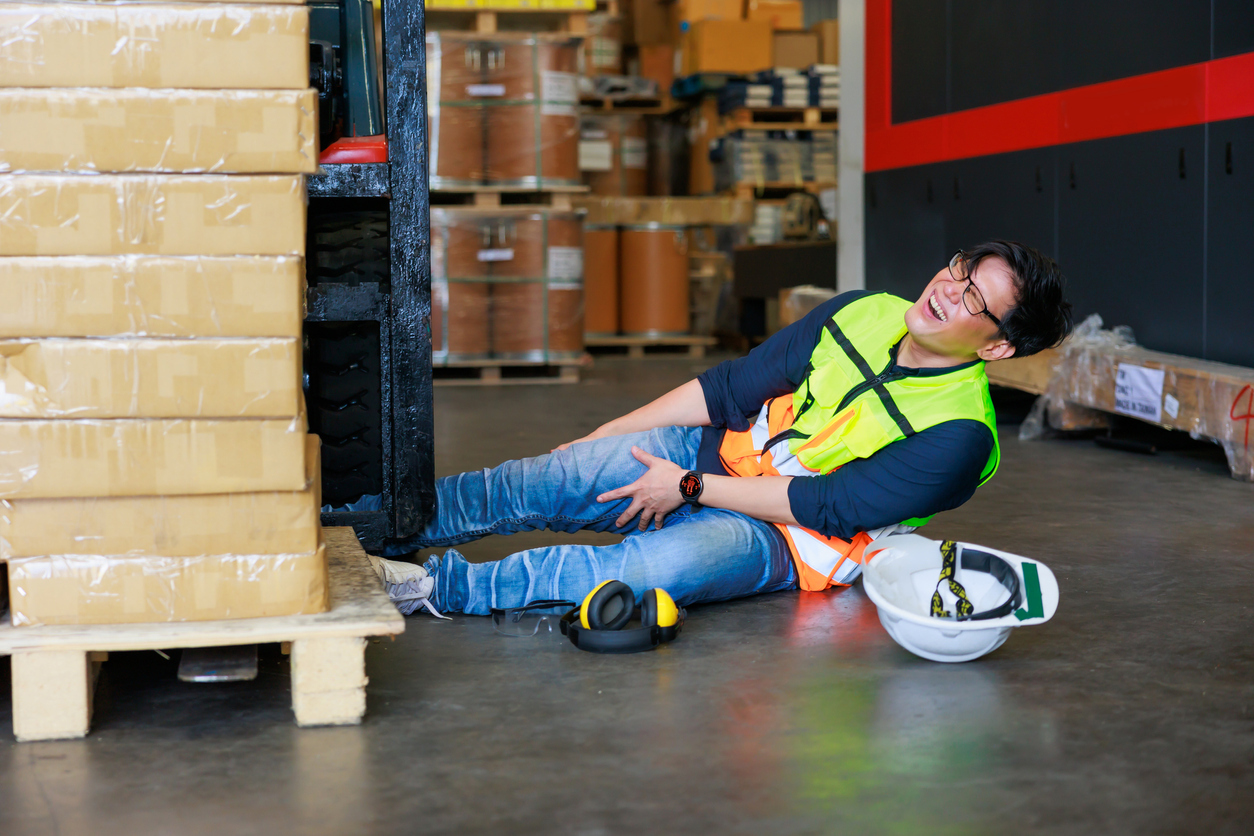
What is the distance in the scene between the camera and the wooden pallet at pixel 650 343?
373 inches

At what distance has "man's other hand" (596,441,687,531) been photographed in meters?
2.80

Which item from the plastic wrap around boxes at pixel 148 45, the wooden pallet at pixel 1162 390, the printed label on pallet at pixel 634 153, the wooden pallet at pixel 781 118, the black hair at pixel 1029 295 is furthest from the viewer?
the printed label on pallet at pixel 634 153

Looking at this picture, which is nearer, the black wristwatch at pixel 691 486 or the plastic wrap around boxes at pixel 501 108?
the black wristwatch at pixel 691 486

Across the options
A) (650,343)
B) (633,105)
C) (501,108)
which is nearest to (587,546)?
(501,108)

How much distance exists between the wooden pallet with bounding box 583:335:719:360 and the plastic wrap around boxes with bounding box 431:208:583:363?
4.75ft

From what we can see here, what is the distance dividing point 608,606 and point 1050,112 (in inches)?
173

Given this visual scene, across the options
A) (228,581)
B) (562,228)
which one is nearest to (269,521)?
(228,581)

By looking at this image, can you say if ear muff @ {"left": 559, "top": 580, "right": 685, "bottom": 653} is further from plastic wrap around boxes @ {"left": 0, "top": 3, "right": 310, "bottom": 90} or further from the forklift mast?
plastic wrap around boxes @ {"left": 0, "top": 3, "right": 310, "bottom": 90}

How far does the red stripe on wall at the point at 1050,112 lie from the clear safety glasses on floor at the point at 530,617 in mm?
3455

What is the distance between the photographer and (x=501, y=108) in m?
7.53

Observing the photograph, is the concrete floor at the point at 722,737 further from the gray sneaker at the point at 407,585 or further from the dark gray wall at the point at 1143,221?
the dark gray wall at the point at 1143,221

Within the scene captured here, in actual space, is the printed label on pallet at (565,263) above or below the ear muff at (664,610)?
above

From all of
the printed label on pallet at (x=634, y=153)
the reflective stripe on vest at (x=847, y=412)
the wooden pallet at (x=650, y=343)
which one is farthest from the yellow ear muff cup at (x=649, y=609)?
the printed label on pallet at (x=634, y=153)

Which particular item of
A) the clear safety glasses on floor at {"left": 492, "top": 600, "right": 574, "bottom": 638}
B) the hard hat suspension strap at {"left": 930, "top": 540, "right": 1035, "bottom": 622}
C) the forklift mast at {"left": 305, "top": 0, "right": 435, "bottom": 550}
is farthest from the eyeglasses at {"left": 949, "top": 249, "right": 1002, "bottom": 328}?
the forklift mast at {"left": 305, "top": 0, "right": 435, "bottom": 550}
